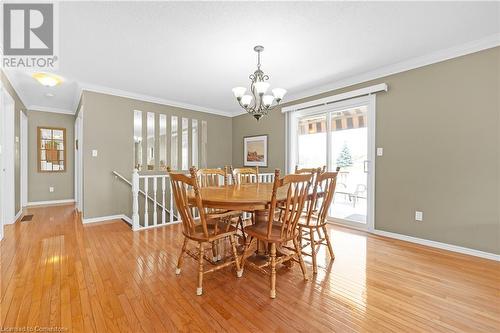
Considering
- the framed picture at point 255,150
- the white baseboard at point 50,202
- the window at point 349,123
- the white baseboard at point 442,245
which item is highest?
the window at point 349,123

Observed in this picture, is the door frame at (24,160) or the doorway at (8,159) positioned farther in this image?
the door frame at (24,160)

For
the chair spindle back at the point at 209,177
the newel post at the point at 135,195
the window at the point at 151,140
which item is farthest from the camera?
the window at the point at 151,140

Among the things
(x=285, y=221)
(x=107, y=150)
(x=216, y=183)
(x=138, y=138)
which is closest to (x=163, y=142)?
(x=138, y=138)

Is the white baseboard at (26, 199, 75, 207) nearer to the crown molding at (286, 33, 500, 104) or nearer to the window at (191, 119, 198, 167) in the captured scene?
the window at (191, 119, 198, 167)

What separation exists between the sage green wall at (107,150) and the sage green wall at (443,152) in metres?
4.28

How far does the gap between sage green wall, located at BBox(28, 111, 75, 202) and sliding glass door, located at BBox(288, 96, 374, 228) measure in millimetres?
5780

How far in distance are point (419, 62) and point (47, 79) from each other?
5360 millimetres

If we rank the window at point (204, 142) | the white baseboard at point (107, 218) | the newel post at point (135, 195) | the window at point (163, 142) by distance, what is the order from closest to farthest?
the newel post at point (135, 195) → the white baseboard at point (107, 218) → the window at point (163, 142) → the window at point (204, 142)

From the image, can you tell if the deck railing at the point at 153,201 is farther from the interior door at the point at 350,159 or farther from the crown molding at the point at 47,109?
the crown molding at the point at 47,109

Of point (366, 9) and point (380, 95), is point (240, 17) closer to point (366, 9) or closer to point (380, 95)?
point (366, 9)

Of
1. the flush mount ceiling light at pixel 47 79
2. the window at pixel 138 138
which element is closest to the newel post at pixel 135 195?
the window at pixel 138 138

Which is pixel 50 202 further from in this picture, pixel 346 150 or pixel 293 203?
pixel 346 150

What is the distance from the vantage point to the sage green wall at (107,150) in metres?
3.92

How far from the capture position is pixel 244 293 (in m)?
1.79
